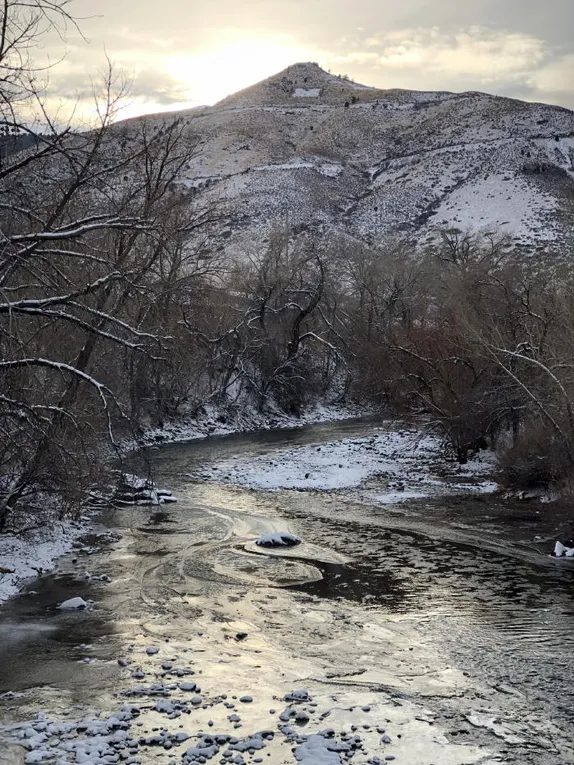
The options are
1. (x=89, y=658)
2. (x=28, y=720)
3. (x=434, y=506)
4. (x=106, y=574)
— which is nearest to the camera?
(x=28, y=720)

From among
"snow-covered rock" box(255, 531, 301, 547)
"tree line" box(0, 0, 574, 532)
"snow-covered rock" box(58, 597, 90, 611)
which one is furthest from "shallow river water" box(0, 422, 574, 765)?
"tree line" box(0, 0, 574, 532)

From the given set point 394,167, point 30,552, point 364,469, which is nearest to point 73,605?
point 30,552

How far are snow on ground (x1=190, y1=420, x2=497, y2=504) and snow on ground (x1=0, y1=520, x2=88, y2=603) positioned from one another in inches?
323

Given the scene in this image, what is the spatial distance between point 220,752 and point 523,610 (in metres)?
6.23

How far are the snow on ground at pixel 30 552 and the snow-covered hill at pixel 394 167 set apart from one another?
194ft

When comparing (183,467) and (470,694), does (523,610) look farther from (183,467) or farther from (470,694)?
(183,467)

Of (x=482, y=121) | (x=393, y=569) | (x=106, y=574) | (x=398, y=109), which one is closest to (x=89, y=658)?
(x=106, y=574)

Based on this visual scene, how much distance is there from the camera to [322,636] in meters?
10.9

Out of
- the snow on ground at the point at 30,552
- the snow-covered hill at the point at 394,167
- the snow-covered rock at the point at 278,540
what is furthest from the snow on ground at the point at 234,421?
the snow-covered hill at the point at 394,167

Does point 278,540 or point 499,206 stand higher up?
point 499,206

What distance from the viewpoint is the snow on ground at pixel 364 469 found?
2350 centimetres

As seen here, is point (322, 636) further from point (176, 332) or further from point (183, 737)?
point (176, 332)

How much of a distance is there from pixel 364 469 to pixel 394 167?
93570 millimetres

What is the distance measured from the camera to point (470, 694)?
894 centimetres
